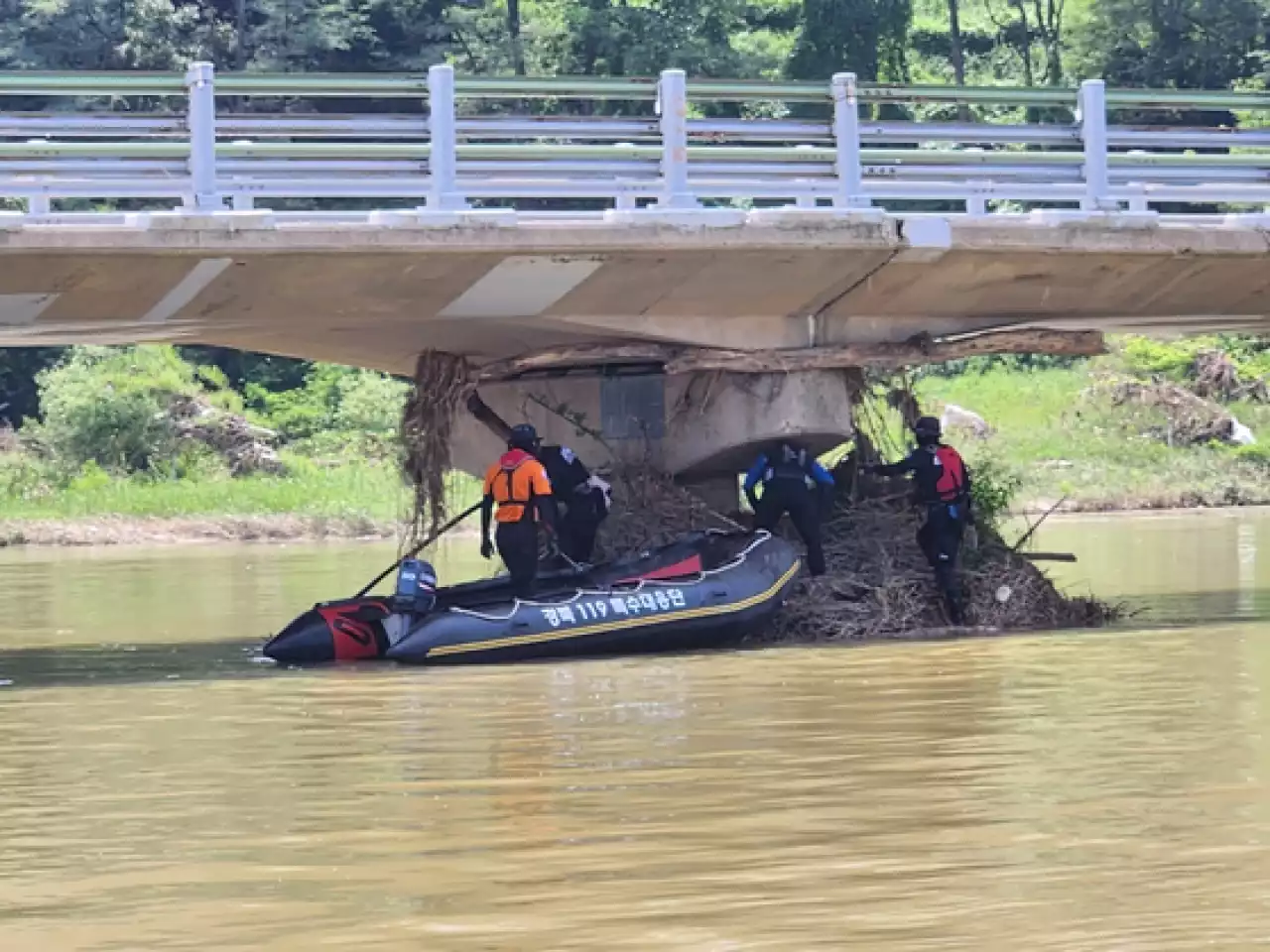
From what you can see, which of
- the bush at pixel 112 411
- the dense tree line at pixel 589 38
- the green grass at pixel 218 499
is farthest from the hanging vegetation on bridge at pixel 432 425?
the dense tree line at pixel 589 38

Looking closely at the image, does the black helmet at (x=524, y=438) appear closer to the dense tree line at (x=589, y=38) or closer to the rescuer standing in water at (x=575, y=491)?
the rescuer standing in water at (x=575, y=491)

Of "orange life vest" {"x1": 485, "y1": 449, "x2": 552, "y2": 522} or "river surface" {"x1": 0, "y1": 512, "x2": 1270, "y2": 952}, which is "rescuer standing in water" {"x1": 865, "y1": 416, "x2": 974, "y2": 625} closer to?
"river surface" {"x1": 0, "y1": 512, "x2": 1270, "y2": 952}

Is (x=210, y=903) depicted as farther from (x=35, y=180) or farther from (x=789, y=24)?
(x=789, y=24)

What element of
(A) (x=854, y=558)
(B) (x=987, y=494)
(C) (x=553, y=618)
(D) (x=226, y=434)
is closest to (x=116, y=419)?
(D) (x=226, y=434)

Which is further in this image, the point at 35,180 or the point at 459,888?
the point at 35,180

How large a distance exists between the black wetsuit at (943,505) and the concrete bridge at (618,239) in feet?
3.17

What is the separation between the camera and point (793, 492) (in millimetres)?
16797

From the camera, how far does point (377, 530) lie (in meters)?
33.8

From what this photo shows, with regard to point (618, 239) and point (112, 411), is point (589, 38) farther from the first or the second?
point (618, 239)

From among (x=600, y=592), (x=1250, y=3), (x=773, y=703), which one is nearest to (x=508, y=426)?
(x=600, y=592)

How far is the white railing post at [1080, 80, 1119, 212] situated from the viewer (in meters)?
16.4

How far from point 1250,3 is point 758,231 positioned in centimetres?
3686

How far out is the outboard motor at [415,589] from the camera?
1493 cm

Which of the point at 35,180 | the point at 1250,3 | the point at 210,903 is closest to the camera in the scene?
the point at 210,903
